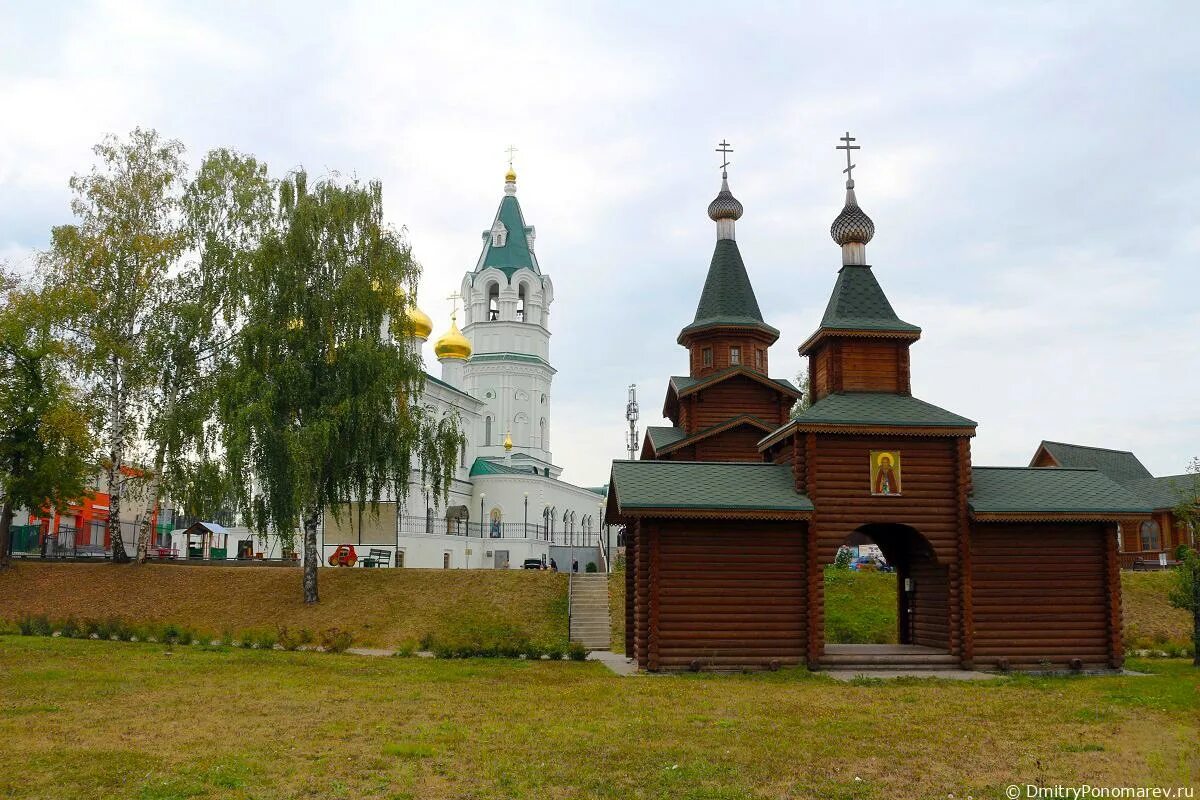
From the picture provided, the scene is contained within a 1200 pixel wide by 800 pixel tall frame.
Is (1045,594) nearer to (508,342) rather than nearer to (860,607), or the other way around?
(860,607)

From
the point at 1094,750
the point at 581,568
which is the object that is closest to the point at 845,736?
the point at 1094,750

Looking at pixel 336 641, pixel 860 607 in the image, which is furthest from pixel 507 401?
pixel 336 641

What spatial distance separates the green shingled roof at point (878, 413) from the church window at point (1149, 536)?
25036mm

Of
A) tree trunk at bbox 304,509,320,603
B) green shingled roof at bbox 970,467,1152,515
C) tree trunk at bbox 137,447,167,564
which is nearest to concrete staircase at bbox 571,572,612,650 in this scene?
tree trunk at bbox 304,509,320,603

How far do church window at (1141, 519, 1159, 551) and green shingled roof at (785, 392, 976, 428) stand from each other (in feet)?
82.1

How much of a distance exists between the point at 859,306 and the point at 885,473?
4.37 metres

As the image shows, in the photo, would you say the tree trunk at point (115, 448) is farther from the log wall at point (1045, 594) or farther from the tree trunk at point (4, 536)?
the log wall at point (1045, 594)

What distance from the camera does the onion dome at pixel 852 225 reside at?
77.2ft

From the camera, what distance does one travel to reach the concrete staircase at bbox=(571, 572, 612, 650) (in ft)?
82.0

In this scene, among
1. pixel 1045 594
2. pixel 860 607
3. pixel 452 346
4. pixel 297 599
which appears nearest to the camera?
pixel 1045 594

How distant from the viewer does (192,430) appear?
26.4 meters

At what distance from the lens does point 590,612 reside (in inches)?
1041

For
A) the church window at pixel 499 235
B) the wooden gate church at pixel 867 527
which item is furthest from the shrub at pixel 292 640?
the church window at pixel 499 235

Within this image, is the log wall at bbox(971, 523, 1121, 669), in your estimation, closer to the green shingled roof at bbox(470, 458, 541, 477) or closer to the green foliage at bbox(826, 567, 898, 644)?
the green foliage at bbox(826, 567, 898, 644)
